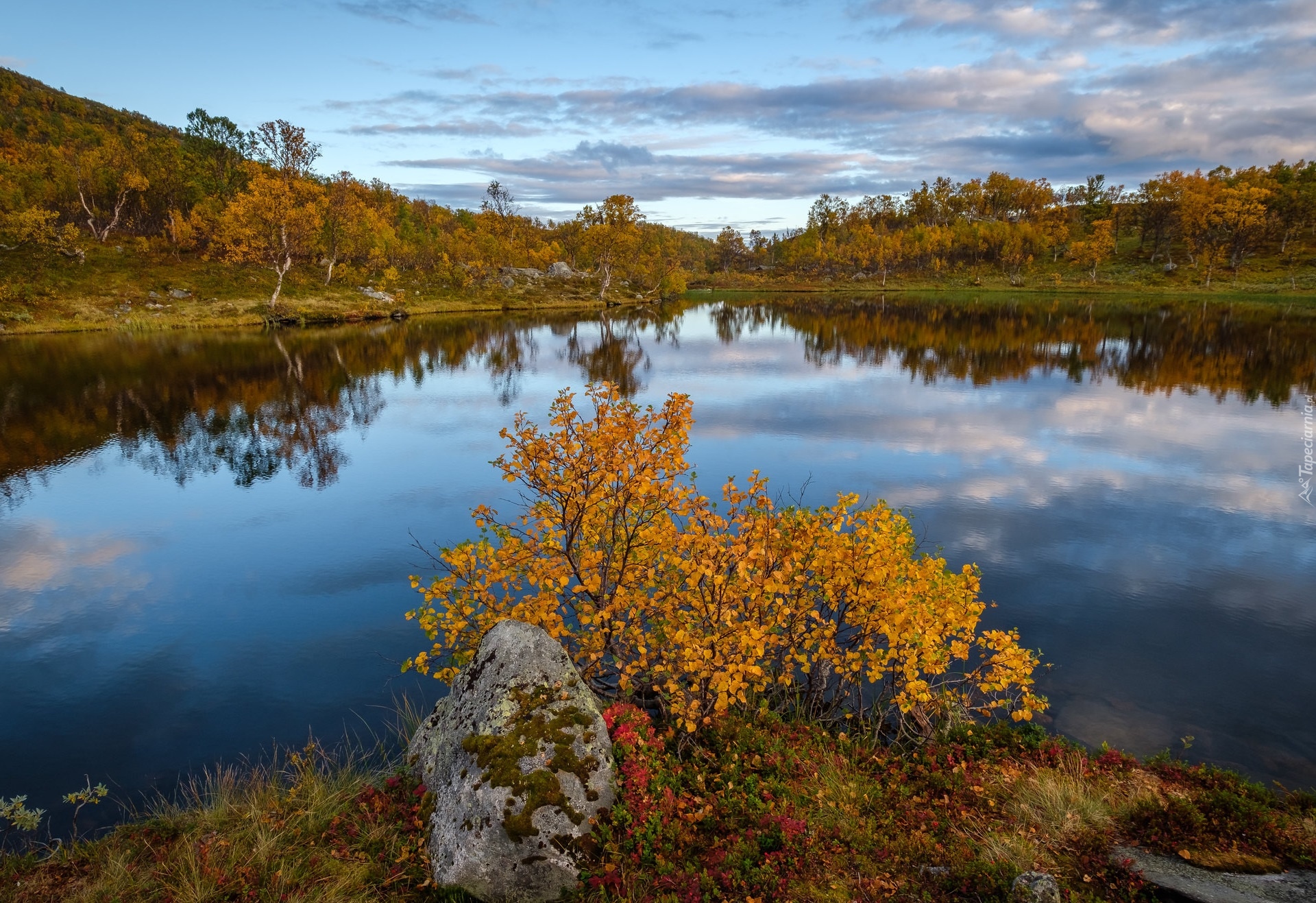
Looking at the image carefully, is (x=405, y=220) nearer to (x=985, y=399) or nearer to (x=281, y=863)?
(x=985, y=399)

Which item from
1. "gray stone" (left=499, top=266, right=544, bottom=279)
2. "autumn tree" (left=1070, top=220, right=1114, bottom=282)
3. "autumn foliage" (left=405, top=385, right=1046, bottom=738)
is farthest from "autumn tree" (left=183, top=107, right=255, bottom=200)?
"autumn tree" (left=1070, top=220, right=1114, bottom=282)

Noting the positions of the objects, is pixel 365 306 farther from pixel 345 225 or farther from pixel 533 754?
pixel 533 754

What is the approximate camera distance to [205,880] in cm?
874

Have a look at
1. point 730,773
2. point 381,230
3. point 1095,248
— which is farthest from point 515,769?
point 1095,248

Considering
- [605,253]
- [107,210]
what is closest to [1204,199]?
[605,253]

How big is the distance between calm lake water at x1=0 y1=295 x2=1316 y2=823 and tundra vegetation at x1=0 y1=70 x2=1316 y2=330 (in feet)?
98.5

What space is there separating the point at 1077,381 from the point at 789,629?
5071 cm

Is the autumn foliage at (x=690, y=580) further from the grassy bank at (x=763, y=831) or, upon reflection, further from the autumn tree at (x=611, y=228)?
the autumn tree at (x=611, y=228)

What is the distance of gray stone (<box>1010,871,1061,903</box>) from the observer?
799 centimetres

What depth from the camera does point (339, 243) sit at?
379ft

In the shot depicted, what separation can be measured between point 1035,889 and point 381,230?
142 meters

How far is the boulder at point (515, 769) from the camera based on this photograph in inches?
365

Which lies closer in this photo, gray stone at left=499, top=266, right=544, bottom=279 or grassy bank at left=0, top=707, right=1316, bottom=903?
grassy bank at left=0, top=707, right=1316, bottom=903

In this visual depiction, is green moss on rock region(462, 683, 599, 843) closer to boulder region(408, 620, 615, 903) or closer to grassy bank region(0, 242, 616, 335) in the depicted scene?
boulder region(408, 620, 615, 903)
